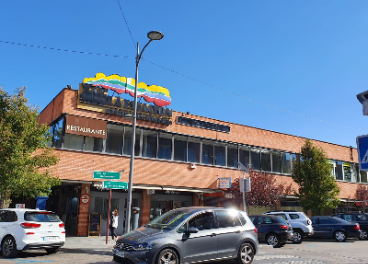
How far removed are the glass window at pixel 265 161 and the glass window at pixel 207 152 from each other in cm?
517

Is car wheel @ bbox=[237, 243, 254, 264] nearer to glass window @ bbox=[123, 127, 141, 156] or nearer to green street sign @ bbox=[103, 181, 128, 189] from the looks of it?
green street sign @ bbox=[103, 181, 128, 189]

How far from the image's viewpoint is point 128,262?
26.2ft

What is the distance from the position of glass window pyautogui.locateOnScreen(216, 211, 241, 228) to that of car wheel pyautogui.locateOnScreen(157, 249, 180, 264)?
1.65 metres

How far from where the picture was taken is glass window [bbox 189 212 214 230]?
346 inches

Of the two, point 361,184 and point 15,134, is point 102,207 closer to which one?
point 15,134

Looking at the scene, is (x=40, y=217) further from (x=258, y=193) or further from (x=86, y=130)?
(x=258, y=193)

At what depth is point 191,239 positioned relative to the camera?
8.41 meters

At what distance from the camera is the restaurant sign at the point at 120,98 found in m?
19.4

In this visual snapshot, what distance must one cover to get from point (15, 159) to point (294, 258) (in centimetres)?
1107

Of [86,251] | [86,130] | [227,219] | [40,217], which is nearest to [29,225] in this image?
[40,217]

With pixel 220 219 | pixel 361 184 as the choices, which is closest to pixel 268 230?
pixel 220 219

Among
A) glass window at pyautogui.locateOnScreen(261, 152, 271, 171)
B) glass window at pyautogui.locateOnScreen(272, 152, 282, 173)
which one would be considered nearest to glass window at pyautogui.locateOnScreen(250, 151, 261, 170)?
glass window at pyautogui.locateOnScreen(261, 152, 271, 171)

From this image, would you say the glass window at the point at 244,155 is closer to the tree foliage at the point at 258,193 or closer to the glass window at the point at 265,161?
the glass window at the point at 265,161

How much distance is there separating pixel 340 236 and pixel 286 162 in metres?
10.9
